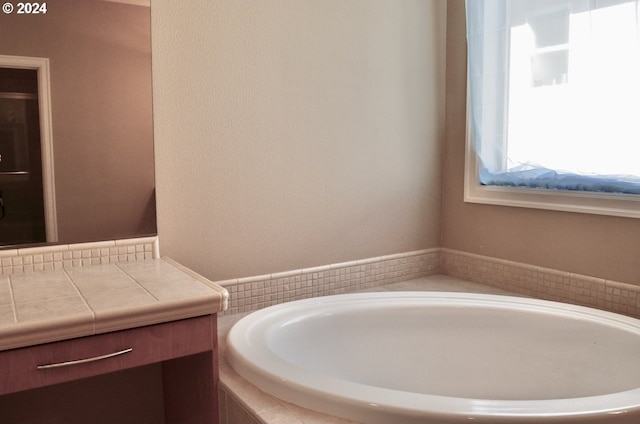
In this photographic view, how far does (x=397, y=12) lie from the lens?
252 centimetres

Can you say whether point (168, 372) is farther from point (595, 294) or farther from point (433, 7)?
point (433, 7)

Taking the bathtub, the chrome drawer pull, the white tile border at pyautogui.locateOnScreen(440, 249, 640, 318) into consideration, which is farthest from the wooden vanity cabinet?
the white tile border at pyautogui.locateOnScreen(440, 249, 640, 318)

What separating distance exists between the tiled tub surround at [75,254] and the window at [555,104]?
5.01 ft

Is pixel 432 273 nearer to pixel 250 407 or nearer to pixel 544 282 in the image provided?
pixel 544 282

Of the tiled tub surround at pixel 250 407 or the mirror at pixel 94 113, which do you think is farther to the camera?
the mirror at pixel 94 113

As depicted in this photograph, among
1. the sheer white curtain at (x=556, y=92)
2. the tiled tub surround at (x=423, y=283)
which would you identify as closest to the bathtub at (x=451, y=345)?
the tiled tub surround at (x=423, y=283)

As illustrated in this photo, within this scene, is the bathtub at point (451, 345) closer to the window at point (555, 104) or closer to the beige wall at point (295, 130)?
the beige wall at point (295, 130)

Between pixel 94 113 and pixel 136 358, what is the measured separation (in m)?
0.86

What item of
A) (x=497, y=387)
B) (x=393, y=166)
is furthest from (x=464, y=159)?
(x=497, y=387)

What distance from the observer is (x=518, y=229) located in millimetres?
2430

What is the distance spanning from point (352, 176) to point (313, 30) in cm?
64

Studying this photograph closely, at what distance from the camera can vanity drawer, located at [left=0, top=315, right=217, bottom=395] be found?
4.04ft

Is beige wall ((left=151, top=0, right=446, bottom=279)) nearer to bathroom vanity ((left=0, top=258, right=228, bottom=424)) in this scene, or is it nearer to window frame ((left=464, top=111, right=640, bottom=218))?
window frame ((left=464, top=111, right=640, bottom=218))

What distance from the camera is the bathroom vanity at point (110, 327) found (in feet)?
4.08
